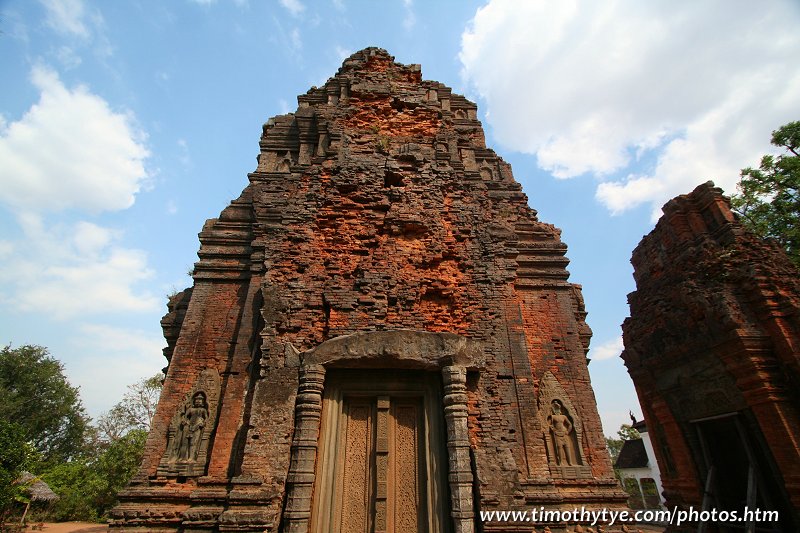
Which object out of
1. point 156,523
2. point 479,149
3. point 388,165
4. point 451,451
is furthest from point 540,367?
point 156,523

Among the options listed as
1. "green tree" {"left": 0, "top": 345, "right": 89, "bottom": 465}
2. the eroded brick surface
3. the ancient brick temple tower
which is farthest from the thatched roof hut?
the eroded brick surface

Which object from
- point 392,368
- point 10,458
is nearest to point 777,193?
point 392,368

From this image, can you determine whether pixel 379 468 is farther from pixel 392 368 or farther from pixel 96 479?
pixel 96 479

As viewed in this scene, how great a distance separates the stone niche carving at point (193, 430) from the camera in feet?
17.1

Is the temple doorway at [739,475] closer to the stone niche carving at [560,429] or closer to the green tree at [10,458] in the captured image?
the stone niche carving at [560,429]

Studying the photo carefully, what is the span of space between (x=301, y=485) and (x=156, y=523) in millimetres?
1802

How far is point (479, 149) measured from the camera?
8750 millimetres

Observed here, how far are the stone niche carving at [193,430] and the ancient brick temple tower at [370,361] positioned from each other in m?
0.02

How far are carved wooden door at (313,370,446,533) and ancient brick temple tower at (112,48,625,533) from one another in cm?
2

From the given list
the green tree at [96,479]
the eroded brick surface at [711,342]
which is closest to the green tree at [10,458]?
the green tree at [96,479]

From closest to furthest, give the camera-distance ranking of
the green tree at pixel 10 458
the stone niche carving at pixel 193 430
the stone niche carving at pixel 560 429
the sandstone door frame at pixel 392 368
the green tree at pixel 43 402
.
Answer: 1. the sandstone door frame at pixel 392 368
2. the stone niche carving at pixel 193 430
3. the stone niche carving at pixel 560 429
4. the green tree at pixel 10 458
5. the green tree at pixel 43 402

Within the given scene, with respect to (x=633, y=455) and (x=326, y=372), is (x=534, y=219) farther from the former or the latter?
(x=633, y=455)

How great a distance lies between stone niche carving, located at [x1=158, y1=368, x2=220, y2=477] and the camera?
522 centimetres

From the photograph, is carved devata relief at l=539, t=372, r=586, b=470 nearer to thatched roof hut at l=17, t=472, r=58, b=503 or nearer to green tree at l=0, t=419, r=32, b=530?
green tree at l=0, t=419, r=32, b=530
